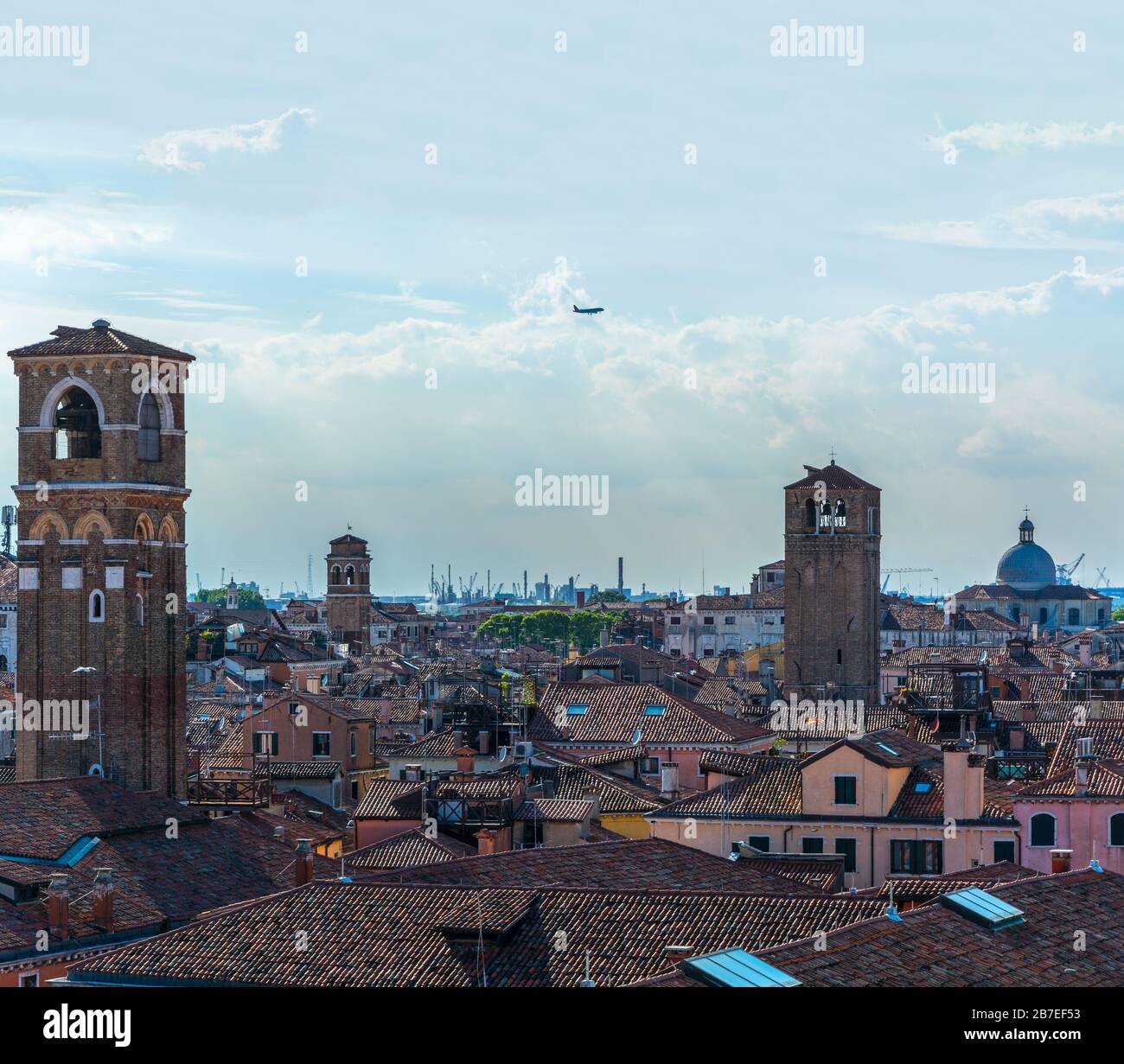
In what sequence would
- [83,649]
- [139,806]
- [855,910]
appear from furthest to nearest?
[83,649]
[139,806]
[855,910]

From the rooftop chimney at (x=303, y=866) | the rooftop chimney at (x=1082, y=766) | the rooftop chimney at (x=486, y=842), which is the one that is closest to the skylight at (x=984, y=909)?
the rooftop chimney at (x=303, y=866)

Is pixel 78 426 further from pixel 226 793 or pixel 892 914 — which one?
pixel 892 914

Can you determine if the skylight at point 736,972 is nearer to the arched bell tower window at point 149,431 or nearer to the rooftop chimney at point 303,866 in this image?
the rooftop chimney at point 303,866

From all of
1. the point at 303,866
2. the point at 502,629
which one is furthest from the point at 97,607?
the point at 502,629

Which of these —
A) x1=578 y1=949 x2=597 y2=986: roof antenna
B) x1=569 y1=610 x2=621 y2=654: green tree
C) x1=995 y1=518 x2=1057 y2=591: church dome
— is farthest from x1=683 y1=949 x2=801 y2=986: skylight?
x1=995 y1=518 x2=1057 y2=591: church dome

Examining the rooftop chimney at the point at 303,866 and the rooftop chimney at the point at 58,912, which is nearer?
the rooftop chimney at the point at 58,912
